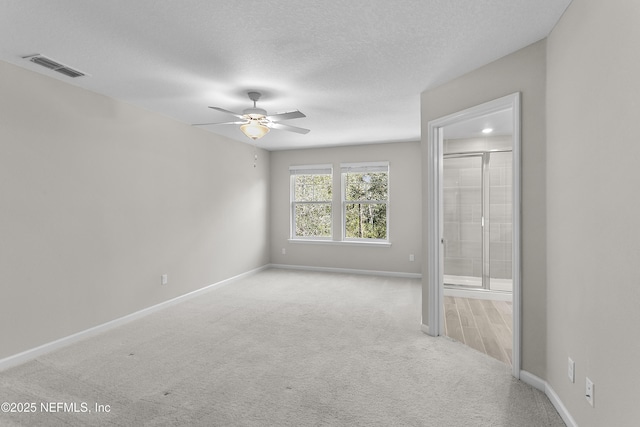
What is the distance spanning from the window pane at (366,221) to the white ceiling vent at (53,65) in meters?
4.58

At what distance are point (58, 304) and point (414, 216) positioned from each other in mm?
5117

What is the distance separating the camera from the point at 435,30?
2.19 m

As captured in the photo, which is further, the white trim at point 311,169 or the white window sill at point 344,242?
the white trim at point 311,169

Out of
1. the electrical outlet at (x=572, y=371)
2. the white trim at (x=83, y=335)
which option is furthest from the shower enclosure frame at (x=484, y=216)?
the white trim at (x=83, y=335)

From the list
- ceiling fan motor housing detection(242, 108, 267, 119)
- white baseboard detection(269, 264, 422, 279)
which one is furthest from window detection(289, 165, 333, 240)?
ceiling fan motor housing detection(242, 108, 267, 119)

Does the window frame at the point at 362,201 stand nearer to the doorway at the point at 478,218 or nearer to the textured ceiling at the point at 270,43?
the doorway at the point at 478,218

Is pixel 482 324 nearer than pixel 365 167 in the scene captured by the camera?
Yes

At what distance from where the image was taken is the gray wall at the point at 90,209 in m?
2.75

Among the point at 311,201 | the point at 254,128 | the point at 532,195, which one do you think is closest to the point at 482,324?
the point at 532,195

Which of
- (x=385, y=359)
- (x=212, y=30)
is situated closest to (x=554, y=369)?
(x=385, y=359)

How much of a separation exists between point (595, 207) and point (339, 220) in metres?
4.89

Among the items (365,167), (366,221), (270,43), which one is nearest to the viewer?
(270,43)

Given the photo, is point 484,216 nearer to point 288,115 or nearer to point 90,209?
point 288,115

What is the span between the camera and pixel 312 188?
→ 22.0 ft
